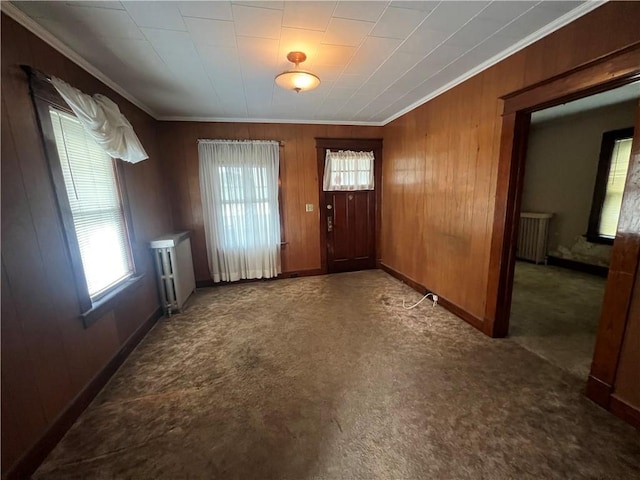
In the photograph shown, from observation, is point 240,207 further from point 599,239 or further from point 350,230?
point 599,239

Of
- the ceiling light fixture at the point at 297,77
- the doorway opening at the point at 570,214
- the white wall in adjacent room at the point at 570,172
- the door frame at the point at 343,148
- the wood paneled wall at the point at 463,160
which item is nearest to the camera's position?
the wood paneled wall at the point at 463,160

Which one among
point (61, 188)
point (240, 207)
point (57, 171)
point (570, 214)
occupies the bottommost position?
point (570, 214)

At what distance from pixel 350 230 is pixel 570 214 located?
146 inches

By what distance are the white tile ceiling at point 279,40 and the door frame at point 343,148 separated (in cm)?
122

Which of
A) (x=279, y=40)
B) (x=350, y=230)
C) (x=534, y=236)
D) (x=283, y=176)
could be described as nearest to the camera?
(x=279, y=40)

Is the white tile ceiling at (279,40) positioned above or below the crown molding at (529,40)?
above

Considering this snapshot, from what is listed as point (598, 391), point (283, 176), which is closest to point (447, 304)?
point (598, 391)

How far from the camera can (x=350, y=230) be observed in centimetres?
446

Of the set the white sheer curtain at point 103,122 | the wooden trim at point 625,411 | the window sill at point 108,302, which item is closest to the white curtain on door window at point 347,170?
the white sheer curtain at point 103,122

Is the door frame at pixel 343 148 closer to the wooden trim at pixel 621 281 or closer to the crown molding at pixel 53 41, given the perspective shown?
the crown molding at pixel 53 41

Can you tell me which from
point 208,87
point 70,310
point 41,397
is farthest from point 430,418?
point 208,87

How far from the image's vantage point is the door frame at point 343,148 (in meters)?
4.11

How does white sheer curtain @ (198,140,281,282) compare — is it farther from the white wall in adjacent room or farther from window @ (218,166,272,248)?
the white wall in adjacent room

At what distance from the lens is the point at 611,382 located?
1591 millimetres
